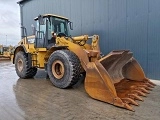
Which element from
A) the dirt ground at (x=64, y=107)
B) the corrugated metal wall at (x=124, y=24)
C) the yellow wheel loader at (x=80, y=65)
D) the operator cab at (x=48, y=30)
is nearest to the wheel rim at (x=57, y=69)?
the yellow wheel loader at (x=80, y=65)

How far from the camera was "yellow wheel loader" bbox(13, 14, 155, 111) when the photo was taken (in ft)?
13.7

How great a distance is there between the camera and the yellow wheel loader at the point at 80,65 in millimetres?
4168

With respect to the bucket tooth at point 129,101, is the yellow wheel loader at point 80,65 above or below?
above

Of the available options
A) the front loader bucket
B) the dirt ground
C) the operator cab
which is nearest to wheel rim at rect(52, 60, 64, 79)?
the dirt ground

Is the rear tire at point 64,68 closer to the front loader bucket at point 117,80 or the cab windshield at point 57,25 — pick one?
the front loader bucket at point 117,80

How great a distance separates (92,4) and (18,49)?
12.4ft

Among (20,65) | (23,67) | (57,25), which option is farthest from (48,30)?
(20,65)

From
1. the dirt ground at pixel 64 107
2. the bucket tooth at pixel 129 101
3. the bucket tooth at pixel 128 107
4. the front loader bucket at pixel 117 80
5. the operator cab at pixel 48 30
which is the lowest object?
the dirt ground at pixel 64 107

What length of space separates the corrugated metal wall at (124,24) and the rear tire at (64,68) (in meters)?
2.90

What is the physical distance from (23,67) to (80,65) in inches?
114

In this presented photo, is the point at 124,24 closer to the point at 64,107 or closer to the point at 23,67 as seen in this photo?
the point at 23,67

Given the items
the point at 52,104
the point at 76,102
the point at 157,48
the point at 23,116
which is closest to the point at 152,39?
the point at 157,48

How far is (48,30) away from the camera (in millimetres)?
6477

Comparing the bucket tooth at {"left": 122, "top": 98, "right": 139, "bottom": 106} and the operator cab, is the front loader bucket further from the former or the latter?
the operator cab
